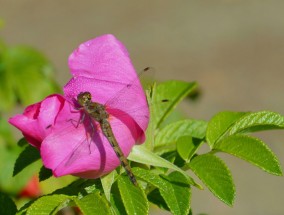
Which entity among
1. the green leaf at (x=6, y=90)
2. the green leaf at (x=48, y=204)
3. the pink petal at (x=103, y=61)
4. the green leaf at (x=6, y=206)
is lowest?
the green leaf at (x=6, y=90)

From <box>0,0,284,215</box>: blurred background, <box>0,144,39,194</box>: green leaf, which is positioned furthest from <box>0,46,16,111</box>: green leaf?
<box>0,0,284,215</box>: blurred background

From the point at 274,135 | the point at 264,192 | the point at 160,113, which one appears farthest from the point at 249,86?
the point at 160,113

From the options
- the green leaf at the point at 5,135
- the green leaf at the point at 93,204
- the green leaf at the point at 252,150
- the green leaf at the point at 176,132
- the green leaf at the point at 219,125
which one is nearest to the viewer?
the green leaf at the point at 93,204

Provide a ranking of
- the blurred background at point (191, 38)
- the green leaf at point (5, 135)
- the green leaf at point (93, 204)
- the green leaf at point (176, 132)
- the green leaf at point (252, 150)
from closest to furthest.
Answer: the green leaf at point (93, 204) < the green leaf at point (252, 150) < the green leaf at point (176, 132) < the green leaf at point (5, 135) < the blurred background at point (191, 38)

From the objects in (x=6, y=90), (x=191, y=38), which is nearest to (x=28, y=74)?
(x=6, y=90)

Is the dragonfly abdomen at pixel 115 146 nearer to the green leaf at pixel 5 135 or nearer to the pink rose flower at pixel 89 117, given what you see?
the pink rose flower at pixel 89 117

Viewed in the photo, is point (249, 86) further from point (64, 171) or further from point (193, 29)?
point (64, 171)

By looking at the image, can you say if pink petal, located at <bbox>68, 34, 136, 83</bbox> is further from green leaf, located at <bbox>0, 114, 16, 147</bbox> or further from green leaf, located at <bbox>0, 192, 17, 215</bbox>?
green leaf, located at <bbox>0, 114, 16, 147</bbox>

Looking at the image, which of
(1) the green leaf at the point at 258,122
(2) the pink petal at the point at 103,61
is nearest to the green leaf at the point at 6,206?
(2) the pink petal at the point at 103,61
